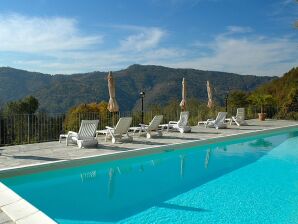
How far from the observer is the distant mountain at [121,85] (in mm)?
48250

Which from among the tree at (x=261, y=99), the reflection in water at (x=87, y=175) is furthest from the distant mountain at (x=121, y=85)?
the reflection in water at (x=87, y=175)

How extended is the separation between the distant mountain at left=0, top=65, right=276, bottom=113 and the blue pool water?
37511mm

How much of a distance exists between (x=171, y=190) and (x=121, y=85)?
4635cm

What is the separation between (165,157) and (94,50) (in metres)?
16.9

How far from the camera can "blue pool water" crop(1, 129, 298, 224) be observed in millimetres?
5578

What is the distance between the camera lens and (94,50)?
25656 mm

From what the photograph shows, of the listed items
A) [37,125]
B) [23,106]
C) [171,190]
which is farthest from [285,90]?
[171,190]

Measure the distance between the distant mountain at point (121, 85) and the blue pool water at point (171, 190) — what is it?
123 ft

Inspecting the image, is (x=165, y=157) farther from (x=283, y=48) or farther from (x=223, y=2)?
(x=283, y=48)

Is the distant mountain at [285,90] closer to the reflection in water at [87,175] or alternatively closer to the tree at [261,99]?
the tree at [261,99]

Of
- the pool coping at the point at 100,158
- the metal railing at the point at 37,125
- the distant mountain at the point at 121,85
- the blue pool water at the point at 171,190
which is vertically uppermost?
the distant mountain at the point at 121,85

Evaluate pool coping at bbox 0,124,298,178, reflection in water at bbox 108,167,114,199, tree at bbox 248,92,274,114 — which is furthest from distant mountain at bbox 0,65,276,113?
reflection in water at bbox 108,167,114,199

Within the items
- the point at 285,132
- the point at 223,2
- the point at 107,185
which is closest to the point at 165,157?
the point at 107,185

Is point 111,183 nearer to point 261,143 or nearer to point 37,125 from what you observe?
point 37,125
